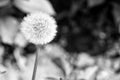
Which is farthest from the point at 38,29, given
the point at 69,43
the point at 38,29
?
the point at 69,43

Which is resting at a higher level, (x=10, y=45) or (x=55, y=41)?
(x=55, y=41)

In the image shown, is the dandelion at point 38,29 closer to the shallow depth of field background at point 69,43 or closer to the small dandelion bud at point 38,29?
the small dandelion bud at point 38,29

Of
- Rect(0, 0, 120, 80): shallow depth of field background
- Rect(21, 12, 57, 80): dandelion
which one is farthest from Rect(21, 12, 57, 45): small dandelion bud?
Rect(0, 0, 120, 80): shallow depth of field background

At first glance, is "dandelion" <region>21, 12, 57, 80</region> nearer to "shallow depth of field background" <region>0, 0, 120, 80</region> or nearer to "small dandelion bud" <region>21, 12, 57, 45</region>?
"small dandelion bud" <region>21, 12, 57, 45</region>

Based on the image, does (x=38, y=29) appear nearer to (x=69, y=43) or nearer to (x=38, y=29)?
(x=38, y=29)

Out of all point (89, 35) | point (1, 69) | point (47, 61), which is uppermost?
point (89, 35)

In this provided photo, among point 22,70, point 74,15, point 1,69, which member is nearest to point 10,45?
point 22,70

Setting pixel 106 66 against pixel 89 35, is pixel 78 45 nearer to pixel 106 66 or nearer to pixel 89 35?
pixel 89 35

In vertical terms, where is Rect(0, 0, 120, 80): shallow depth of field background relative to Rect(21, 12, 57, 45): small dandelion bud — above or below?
above
